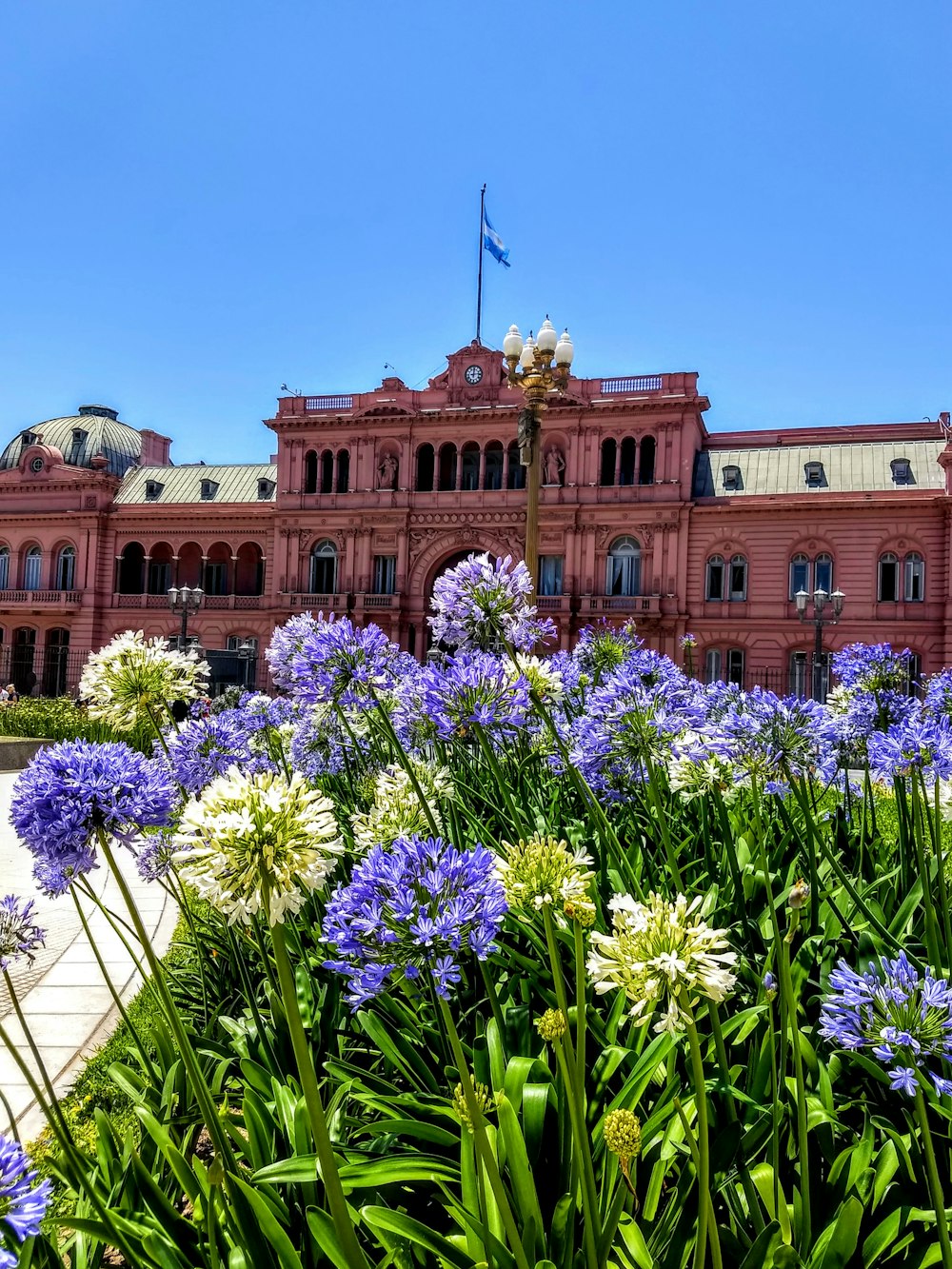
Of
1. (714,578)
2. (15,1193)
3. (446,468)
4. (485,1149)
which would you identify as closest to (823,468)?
(714,578)

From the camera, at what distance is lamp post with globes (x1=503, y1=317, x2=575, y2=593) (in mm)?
9508

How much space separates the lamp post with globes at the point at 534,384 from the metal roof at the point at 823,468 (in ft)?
68.3

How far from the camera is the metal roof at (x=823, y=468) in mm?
30609

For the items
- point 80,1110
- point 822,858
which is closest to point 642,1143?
point 822,858

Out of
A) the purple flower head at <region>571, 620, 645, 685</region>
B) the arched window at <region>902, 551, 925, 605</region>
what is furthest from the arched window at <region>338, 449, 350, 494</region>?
the purple flower head at <region>571, 620, 645, 685</region>

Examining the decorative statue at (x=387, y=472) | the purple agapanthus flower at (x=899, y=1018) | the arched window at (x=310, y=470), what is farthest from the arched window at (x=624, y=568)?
the purple agapanthus flower at (x=899, y=1018)

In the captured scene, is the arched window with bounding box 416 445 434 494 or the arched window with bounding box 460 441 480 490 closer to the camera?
the arched window with bounding box 460 441 480 490

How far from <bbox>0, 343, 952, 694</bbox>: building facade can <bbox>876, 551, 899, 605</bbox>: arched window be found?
68mm

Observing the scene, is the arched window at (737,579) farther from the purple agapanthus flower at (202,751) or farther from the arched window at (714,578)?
the purple agapanthus flower at (202,751)

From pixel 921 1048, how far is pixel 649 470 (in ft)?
105

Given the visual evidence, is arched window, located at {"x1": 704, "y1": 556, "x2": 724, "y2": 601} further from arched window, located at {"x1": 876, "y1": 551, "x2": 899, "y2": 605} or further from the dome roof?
the dome roof

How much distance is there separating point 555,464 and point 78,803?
3210 cm

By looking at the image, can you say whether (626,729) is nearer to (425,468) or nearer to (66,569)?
(425,468)

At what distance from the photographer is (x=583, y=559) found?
1272 inches
